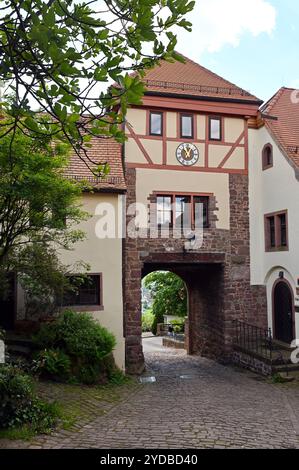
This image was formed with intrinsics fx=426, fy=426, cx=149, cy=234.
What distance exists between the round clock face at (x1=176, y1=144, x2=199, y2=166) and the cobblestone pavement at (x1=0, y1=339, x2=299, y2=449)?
7060 mm

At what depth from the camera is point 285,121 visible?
16203 millimetres

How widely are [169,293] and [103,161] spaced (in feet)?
44.6

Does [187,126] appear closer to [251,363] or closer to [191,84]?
[191,84]

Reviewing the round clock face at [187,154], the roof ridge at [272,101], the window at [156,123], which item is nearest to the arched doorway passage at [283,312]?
the round clock face at [187,154]

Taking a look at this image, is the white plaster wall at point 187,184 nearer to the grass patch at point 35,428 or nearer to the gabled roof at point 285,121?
the gabled roof at point 285,121

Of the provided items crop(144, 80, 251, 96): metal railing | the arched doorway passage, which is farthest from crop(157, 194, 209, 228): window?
crop(144, 80, 251, 96): metal railing

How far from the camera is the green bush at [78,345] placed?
10582mm

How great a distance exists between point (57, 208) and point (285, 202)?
8.32 metres

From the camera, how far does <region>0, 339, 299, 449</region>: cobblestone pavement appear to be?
6504 mm

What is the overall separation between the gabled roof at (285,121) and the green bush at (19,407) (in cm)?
1053

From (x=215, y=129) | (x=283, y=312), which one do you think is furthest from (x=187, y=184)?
(x=283, y=312)

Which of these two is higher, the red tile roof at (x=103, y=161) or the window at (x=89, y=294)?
the red tile roof at (x=103, y=161)

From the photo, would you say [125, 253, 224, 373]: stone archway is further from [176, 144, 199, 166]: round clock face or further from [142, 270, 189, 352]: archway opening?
[142, 270, 189, 352]: archway opening

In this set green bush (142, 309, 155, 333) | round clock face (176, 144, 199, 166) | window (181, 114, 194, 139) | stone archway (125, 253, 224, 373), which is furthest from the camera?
green bush (142, 309, 155, 333)
